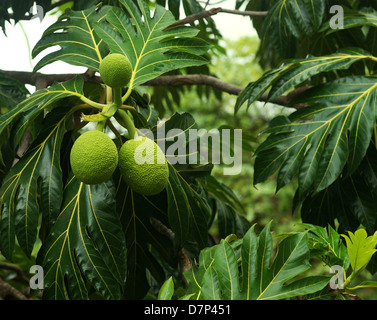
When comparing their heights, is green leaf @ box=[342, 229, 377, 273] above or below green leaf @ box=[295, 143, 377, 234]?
above

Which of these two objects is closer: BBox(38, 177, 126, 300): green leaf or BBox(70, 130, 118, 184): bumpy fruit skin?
BBox(70, 130, 118, 184): bumpy fruit skin

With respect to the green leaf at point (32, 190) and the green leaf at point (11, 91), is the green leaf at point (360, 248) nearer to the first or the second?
the green leaf at point (32, 190)

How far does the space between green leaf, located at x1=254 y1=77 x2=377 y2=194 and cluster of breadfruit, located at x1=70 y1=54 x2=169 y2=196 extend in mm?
514

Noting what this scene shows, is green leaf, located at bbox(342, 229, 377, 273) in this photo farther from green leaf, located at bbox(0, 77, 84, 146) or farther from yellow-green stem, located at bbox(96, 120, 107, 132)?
green leaf, located at bbox(0, 77, 84, 146)

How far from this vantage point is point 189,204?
1176mm

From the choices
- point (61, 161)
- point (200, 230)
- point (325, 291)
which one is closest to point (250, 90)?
point (200, 230)

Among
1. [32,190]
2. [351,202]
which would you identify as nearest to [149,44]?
[32,190]

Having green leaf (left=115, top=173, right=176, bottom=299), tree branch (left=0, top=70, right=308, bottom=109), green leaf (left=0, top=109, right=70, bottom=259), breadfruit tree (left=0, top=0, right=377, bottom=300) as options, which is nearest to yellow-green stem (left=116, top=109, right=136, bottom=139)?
breadfruit tree (left=0, top=0, right=377, bottom=300)

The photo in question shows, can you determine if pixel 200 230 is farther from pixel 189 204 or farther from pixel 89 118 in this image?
pixel 89 118

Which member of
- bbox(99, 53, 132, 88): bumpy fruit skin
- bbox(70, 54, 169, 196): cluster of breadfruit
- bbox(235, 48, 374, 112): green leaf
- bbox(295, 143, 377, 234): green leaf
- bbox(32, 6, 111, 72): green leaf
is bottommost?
bbox(295, 143, 377, 234): green leaf

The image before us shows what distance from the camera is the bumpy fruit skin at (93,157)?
83 centimetres

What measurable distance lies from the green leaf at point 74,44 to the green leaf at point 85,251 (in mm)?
315

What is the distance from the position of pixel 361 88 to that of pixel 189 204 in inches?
24.1

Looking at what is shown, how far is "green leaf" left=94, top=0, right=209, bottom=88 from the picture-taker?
1.06m
